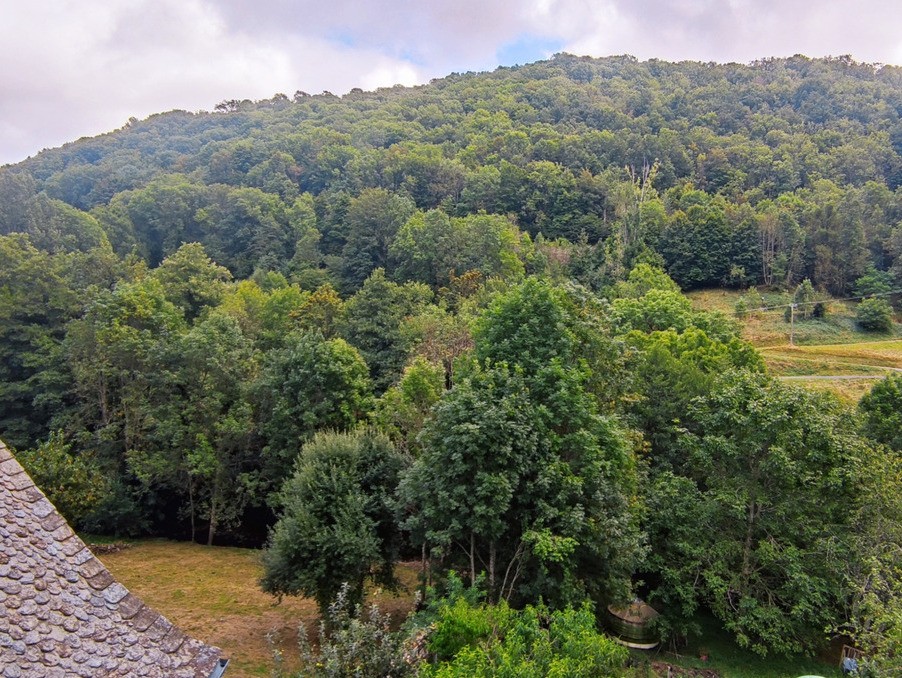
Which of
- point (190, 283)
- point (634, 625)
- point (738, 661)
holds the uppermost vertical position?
point (190, 283)

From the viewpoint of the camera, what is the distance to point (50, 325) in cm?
3372

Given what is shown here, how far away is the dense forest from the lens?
49.0 ft

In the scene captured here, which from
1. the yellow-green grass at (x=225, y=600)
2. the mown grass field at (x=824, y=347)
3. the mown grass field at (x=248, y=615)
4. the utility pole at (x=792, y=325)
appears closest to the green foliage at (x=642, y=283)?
the mown grass field at (x=824, y=347)

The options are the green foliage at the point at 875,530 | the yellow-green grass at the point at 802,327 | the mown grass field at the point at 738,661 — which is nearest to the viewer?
the green foliage at the point at 875,530

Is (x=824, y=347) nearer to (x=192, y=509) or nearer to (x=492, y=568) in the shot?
(x=492, y=568)

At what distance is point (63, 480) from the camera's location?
21.0 m

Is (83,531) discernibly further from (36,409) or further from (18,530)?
(18,530)

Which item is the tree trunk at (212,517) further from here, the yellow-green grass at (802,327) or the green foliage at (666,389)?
the yellow-green grass at (802,327)

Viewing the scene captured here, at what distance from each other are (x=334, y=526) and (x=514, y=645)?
7.68 m

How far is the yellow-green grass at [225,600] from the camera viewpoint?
15805 millimetres

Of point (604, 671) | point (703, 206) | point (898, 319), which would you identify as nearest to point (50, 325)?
point (604, 671)

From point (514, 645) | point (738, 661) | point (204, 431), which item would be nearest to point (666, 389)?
point (738, 661)

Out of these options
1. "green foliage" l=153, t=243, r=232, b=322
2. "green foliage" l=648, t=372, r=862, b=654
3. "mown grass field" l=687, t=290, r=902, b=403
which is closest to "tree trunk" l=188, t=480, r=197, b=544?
"green foliage" l=153, t=243, r=232, b=322

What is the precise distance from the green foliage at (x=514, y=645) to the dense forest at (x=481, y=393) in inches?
67.3
